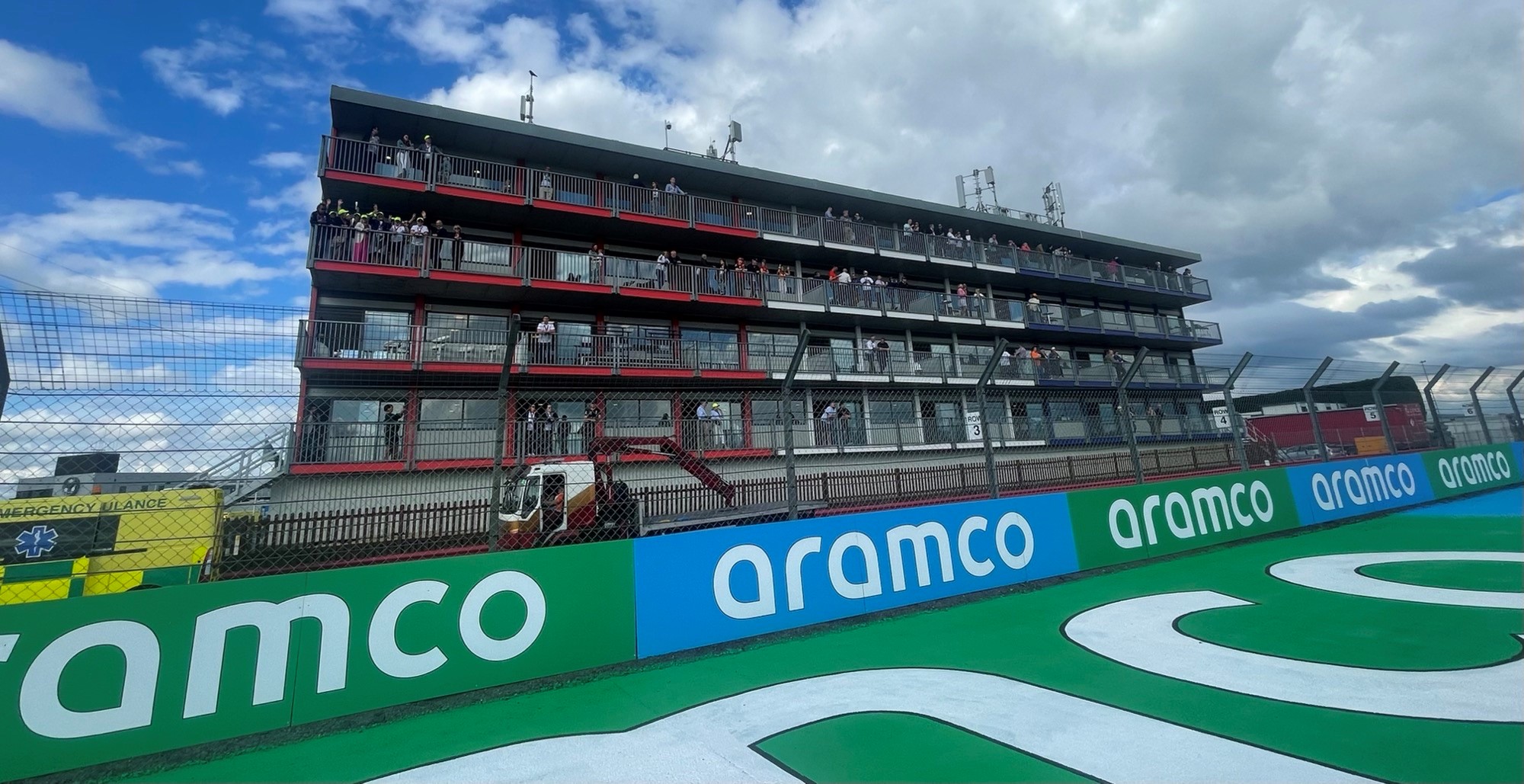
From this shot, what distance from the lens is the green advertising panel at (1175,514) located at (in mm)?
7379

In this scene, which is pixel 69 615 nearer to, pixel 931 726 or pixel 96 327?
pixel 96 327

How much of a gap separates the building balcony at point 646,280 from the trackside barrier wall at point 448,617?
1456cm

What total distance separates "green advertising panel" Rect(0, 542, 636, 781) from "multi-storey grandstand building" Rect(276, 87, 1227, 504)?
6.87 metres

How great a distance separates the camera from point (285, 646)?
3643mm

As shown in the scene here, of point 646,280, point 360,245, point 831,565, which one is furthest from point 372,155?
point 831,565

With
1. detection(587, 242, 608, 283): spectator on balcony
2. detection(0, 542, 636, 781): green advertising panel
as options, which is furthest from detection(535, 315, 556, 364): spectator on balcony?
detection(0, 542, 636, 781): green advertising panel

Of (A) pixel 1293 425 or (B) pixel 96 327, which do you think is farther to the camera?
(A) pixel 1293 425

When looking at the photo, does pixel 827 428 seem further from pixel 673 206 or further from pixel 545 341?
pixel 673 206

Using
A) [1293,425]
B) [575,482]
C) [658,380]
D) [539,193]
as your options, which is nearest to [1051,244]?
[1293,425]

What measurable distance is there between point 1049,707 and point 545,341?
53.6ft

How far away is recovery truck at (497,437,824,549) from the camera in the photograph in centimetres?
1025

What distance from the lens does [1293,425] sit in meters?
28.8

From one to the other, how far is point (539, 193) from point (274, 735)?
18.3 meters

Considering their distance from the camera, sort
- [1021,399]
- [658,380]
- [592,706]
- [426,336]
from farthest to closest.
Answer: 1. [1021,399]
2. [658,380]
3. [426,336]
4. [592,706]
